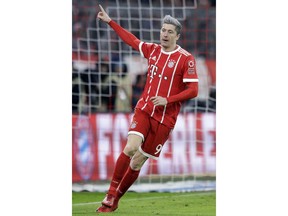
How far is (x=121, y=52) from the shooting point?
9.64 meters

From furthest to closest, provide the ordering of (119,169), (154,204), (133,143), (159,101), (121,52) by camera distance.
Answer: (121,52) → (154,204) → (119,169) → (133,143) → (159,101)

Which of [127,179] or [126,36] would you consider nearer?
[127,179]

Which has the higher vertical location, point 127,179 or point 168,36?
point 168,36

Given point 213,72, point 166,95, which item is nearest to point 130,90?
point 213,72

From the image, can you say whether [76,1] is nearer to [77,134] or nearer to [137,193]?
[77,134]

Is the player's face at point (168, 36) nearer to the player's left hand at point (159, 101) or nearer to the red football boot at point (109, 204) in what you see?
the player's left hand at point (159, 101)

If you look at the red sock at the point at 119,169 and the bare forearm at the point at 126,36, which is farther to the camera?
the bare forearm at the point at 126,36

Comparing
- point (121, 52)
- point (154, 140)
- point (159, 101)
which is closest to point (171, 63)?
point (159, 101)

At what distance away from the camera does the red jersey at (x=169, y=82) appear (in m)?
7.97

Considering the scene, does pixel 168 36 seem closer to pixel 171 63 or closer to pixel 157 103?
pixel 171 63

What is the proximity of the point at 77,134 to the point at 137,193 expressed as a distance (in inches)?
35.4

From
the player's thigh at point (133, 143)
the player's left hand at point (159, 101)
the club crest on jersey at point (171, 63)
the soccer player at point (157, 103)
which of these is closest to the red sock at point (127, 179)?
the soccer player at point (157, 103)

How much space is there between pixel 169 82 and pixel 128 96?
5.69ft

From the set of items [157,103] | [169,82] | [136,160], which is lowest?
[136,160]
